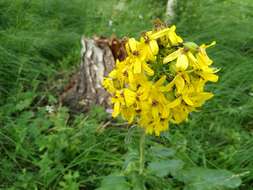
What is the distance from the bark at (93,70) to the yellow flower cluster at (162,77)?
1515 mm

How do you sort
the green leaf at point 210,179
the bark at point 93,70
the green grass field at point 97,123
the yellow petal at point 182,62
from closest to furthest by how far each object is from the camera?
the yellow petal at point 182,62, the green leaf at point 210,179, the green grass field at point 97,123, the bark at point 93,70

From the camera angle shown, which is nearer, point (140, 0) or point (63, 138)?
point (63, 138)

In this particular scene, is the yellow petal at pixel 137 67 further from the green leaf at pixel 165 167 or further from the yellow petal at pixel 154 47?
the green leaf at pixel 165 167

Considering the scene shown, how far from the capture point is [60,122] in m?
2.50

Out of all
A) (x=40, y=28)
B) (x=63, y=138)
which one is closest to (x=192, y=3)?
(x=40, y=28)

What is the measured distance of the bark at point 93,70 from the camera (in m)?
2.99

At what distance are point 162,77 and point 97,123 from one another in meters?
1.33

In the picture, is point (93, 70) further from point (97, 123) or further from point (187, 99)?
point (187, 99)

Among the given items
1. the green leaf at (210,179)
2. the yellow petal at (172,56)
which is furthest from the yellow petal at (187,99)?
the green leaf at (210,179)

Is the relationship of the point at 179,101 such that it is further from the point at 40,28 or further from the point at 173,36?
the point at 40,28

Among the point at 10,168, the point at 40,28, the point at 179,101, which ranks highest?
the point at 40,28

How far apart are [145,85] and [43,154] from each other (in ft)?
3.96

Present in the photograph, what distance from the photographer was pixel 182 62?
1333 mm

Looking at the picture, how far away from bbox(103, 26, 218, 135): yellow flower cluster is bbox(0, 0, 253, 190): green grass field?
0.18 metres
